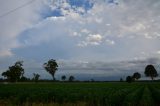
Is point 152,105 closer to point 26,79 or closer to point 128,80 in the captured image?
point 128,80

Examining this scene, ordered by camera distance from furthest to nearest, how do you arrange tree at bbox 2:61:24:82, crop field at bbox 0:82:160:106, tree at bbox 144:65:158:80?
1. tree at bbox 144:65:158:80
2. tree at bbox 2:61:24:82
3. crop field at bbox 0:82:160:106

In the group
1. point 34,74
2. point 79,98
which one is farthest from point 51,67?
point 79,98

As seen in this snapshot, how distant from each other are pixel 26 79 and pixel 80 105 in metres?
167

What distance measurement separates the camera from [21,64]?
140m

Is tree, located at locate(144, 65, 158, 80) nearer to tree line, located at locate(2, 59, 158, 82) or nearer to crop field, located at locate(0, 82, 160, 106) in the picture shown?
tree line, located at locate(2, 59, 158, 82)

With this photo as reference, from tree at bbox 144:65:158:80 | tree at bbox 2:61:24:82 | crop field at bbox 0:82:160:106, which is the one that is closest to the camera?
crop field at bbox 0:82:160:106

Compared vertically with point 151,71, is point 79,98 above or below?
below

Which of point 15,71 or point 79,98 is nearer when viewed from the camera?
point 79,98

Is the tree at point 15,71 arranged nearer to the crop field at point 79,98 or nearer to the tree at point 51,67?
the tree at point 51,67

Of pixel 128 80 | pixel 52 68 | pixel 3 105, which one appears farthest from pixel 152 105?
pixel 128 80

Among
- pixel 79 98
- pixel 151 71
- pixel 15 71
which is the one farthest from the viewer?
pixel 151 71

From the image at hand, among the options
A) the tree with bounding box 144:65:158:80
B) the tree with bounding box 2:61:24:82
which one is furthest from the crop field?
the tree with bounding box 144:65:158:80

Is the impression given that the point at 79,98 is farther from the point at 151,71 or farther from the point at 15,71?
the point at 151,71

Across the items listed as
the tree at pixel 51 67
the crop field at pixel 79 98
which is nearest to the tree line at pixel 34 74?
the tree at pixel 51 67
